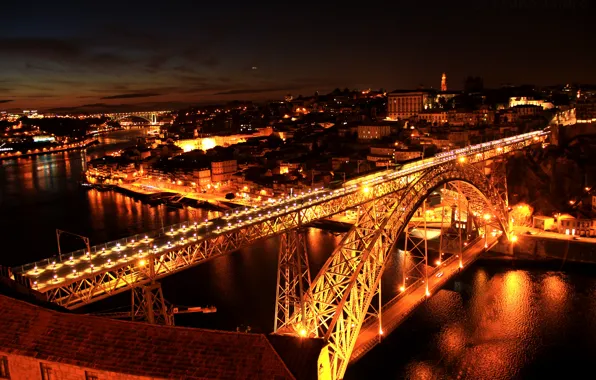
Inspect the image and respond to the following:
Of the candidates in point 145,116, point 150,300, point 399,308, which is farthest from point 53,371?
point 145,116

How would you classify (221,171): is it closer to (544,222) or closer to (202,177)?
(202,177)

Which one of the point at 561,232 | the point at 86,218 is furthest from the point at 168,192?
the point at 561,232

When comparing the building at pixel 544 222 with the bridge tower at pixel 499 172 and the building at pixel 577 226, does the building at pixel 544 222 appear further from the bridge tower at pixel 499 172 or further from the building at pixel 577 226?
the bridge tower at pixel 499 172

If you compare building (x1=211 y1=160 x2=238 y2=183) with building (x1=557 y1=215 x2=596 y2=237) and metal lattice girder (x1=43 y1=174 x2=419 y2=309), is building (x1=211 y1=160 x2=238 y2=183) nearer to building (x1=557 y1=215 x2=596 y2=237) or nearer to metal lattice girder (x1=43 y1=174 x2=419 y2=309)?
building (x1=557 y1=215 x2=596 y2=237)

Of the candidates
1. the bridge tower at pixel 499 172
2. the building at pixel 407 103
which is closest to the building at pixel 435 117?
the building at pixel 407 103

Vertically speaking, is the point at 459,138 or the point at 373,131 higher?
the point at 373,131

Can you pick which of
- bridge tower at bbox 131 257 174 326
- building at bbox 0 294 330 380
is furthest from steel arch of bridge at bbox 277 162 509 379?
building at bbox 0 294 330 380
